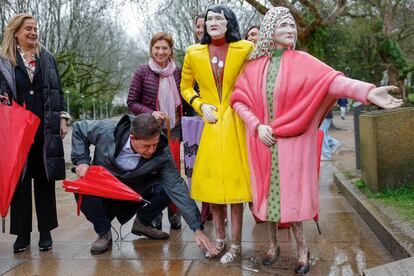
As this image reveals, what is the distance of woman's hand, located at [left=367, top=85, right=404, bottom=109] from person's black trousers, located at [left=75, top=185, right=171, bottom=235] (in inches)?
87.4

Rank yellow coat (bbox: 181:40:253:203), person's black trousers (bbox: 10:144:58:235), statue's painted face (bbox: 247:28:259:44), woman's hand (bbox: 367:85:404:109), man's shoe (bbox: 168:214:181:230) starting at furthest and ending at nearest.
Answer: statue's painted face (bbox: 247:28:259:44) < man's shoe (bbox: 168:214:181:230) < person's black trousers (bbox: 10:144:58:235) < yellow coat (bbox: 181:40:253:203) < woman's hand (bbox: 367:85:404:109)

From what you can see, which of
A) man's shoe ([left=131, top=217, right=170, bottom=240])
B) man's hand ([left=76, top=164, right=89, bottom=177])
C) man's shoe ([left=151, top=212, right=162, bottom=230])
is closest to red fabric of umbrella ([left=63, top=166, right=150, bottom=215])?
man's hand ([left=76, top=164, right=89, bottom=177])

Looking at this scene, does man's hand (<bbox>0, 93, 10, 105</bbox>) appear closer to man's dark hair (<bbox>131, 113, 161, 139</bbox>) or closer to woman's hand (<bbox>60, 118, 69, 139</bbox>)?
woman's hand (<bbox>60, 118, 69, 139</bbox>)

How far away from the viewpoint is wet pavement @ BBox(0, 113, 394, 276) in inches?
146

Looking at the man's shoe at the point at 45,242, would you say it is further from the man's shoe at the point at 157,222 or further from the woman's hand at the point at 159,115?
the woman's hand at the point at 159,115

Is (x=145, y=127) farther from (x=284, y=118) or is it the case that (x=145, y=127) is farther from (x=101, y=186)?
(x=284, y=118)

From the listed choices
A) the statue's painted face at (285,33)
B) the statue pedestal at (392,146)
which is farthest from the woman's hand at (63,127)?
the statue pedestal at (392,146)

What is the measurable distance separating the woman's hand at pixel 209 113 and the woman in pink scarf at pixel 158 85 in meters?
1.05

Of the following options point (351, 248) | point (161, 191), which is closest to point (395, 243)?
point (351, 248)

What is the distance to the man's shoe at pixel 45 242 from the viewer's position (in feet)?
14.1

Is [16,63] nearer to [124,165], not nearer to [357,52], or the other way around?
[124,165]

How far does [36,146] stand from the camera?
14.0 feet

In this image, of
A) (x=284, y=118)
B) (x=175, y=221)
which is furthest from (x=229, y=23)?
(x=175, y=221)

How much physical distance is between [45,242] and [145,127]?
4.75 ft
